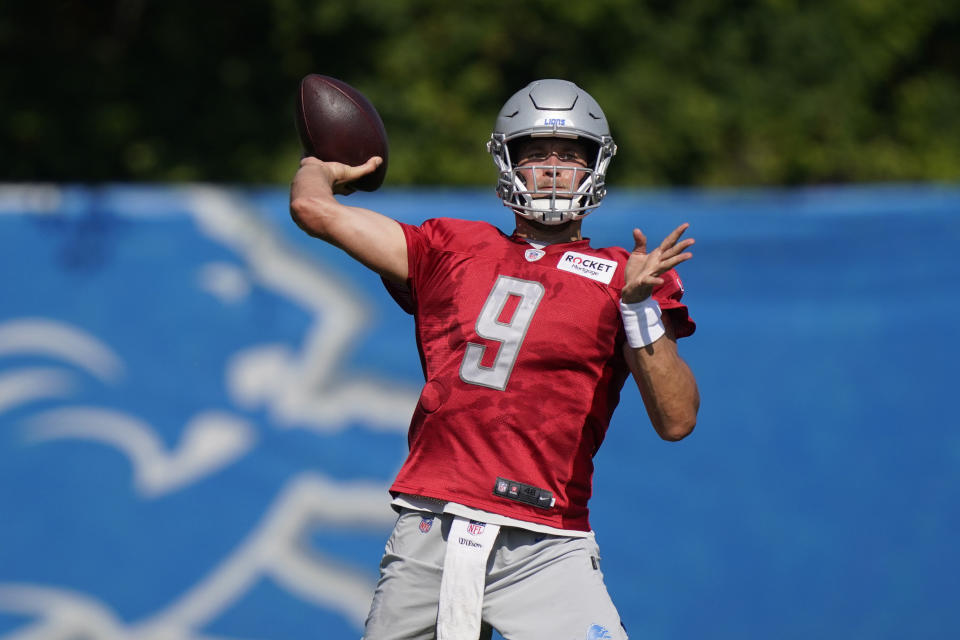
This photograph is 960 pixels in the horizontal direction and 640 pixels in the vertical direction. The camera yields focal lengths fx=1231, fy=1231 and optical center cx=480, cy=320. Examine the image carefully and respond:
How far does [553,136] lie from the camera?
10.5ft

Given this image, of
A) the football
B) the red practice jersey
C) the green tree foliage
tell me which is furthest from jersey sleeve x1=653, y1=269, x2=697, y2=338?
the green tree foliage

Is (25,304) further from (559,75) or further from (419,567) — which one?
(559,75)

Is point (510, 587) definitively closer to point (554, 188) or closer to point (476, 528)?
point (476, 528)

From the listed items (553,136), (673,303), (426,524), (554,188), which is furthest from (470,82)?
(426,524)

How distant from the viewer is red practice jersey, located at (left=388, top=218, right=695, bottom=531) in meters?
2.96

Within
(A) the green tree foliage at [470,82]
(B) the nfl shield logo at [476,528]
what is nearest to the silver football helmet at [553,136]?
(B) the nfl shield logo at [476,528]

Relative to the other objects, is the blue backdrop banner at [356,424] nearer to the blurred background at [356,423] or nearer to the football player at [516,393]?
the blurred background at [356,423]

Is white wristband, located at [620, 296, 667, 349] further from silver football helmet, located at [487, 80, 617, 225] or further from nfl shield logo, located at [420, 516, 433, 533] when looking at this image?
nfl shield logo, located at [420, 516, 433, 533]

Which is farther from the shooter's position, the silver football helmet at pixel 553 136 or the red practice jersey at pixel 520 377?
the silver football helmet at pixel 553 136

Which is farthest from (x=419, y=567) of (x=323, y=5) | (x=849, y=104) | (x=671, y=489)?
(x=849, y=104)

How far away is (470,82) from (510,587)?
20.1 ft

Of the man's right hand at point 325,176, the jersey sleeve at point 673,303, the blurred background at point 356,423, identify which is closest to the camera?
the jersey sleeve at point 673,303

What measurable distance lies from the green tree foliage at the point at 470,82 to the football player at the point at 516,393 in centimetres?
449

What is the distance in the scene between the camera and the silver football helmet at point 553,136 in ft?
10.3
